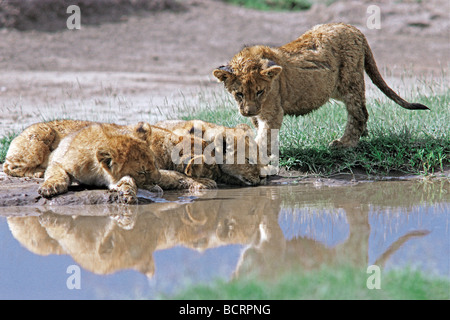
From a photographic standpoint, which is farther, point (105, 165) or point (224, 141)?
point (224, 141)

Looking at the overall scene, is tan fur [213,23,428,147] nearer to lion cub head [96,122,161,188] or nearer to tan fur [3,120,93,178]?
lion cub head [96,122,161,188]

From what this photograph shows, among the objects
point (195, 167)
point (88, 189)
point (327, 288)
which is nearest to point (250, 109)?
point (195, 167)

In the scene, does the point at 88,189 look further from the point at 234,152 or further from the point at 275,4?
the point at 275,4

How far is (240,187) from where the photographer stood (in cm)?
657

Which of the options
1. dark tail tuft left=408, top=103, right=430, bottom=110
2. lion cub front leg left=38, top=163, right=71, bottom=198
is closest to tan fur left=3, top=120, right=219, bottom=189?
lion cub front leg left=38, top=163, right=71, bottom=198

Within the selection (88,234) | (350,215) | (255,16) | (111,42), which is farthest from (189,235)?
(255,16)

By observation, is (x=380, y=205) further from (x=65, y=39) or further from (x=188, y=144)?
(x=65, y=39)

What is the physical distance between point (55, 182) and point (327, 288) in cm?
299

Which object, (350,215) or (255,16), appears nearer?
(350,215)

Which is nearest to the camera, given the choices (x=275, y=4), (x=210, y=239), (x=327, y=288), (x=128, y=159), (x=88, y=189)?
(x=327, y=288)

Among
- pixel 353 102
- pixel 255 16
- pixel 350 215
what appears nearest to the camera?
pixel 350 215

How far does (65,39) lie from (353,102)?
9.35 m

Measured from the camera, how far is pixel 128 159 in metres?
5.77

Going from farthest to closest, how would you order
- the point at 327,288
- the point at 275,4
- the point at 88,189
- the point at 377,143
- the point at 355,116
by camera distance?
the point at 275,4 < the point at 355,116 < the point at 377,143 < the point at 88,189 < the point at 327,288
